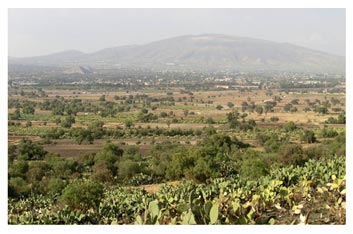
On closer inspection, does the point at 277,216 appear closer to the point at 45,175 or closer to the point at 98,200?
the point at 98,200

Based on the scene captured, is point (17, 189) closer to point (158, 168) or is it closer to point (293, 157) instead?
point (158, 168)

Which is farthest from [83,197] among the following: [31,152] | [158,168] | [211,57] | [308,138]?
[211,57]

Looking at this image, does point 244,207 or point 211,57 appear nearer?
point 244,207

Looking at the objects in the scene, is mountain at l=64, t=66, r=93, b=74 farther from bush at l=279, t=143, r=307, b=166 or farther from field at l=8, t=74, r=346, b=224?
bush at l=279, t=143, r=307, b=166

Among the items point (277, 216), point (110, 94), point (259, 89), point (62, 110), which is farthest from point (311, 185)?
point (259, 89)

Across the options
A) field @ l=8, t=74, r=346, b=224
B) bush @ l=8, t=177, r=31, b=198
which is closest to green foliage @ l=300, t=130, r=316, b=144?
field @ l=8, t=74, r=346, b=224
